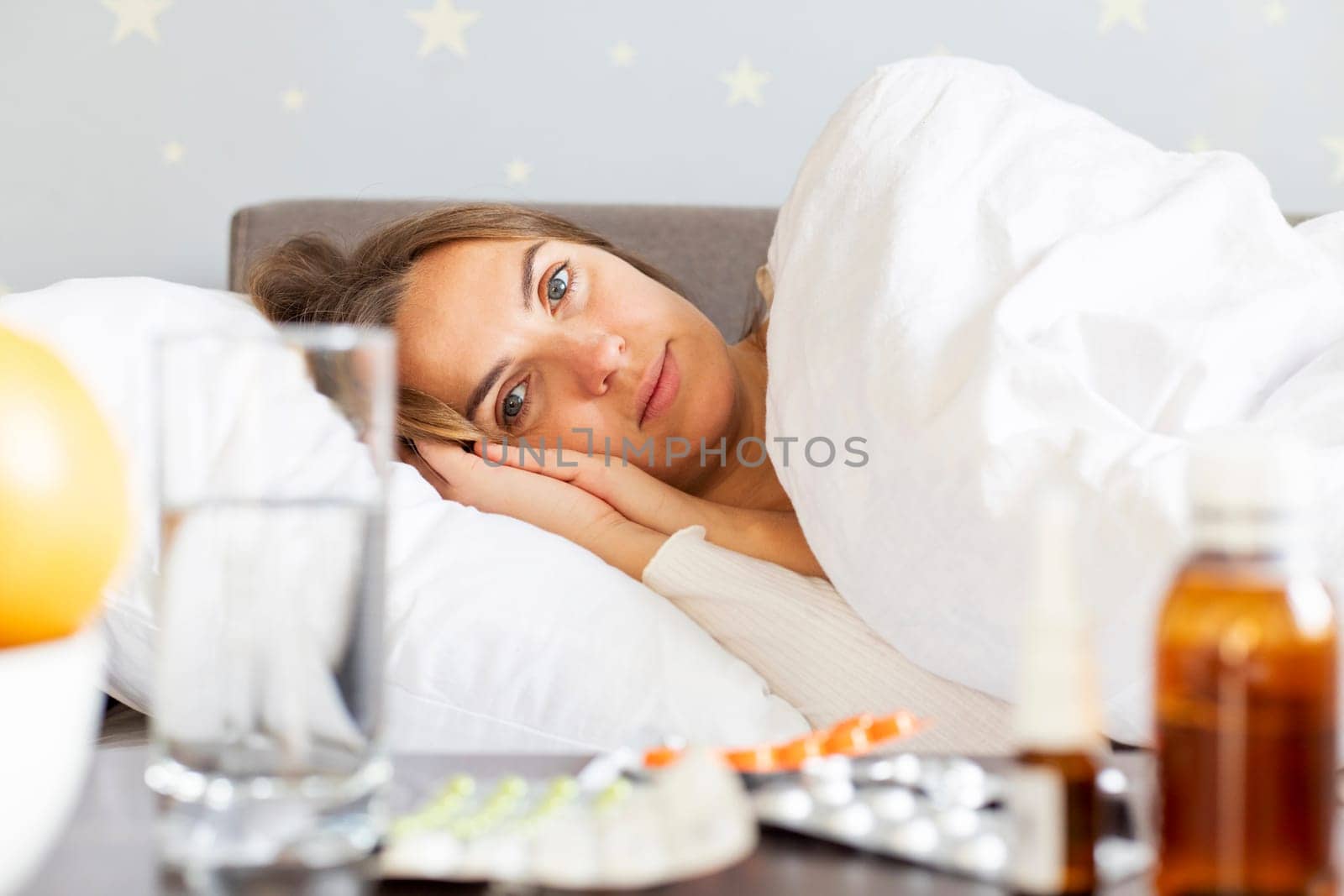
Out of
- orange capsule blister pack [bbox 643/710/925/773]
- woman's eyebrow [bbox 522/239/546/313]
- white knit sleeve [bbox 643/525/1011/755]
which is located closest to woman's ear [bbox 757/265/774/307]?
woman's eyebrow [bbox 522/239/546/313]

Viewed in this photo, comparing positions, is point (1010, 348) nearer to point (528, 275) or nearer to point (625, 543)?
point (625, 543)

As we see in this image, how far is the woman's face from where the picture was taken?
1382 mm

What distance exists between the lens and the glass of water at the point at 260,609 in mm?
460

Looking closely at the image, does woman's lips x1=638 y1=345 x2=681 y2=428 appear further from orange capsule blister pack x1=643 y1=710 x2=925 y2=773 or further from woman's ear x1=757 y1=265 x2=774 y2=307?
orange capsule blister pack x1=643 y1=710 x2=925 y2=773

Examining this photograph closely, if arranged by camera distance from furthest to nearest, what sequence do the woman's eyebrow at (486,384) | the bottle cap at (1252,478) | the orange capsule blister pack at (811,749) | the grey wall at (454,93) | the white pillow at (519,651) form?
the grey wall at (454,93)
the woman's eyebrow at (486,384)
the white pillow at (519,651)
the orange capsule blister pack at (811,749)
the bottle cap at (1252,478)

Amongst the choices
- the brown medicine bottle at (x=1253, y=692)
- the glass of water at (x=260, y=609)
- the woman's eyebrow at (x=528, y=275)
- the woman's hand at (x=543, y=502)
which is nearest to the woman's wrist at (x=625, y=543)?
the woman's hand at (x=543, y=502)

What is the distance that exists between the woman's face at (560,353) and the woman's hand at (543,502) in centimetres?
7

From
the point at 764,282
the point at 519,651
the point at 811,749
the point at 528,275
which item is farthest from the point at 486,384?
the point at 811,749

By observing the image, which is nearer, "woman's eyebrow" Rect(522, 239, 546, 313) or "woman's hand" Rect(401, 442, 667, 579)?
"woman's hand" Rect(401, 442, 667, 579)

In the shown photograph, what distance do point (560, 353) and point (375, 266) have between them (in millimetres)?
273

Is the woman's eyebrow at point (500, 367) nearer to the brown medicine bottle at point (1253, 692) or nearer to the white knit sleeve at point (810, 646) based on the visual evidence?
the white knit sleeve at point (810, 646)

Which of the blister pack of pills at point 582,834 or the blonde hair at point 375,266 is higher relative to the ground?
the blonde hair at point 375,266

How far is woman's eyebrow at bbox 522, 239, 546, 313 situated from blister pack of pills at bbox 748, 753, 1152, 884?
35.6 inches

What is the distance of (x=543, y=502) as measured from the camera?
1323mm
